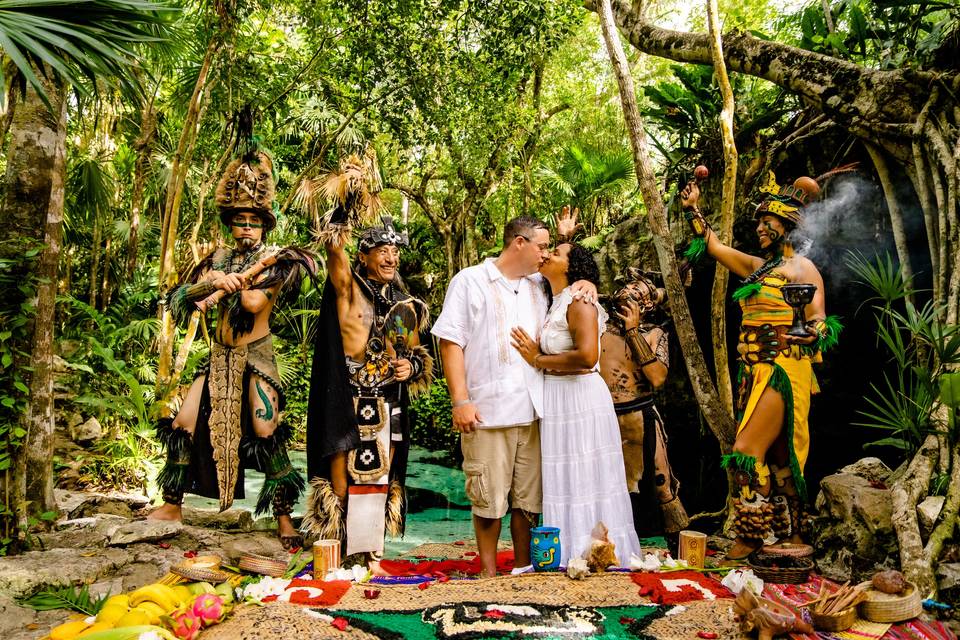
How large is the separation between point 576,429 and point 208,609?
196cm

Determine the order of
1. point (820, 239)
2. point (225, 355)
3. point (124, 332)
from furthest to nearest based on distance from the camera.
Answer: point (124, 332)
point (820, 239)
point (225, 355)

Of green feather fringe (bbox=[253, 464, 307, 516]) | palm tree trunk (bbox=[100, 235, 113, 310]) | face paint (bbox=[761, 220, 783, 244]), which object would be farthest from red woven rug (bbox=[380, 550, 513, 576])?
palm tree trunk (bbox=[100, 235, 113, 310])

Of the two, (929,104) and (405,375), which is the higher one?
(929,104)

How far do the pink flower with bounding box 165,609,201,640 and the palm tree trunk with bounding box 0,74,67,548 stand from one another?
1886 millimetres

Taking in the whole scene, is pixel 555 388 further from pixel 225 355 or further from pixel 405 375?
pixel 225 355

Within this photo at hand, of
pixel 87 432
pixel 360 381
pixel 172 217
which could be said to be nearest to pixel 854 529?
pixel 360 381

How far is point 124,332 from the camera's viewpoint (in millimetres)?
8289

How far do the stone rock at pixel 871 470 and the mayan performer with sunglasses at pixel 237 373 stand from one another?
3642 millimetres

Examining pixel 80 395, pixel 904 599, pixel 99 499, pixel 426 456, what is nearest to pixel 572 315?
pixel 904 599

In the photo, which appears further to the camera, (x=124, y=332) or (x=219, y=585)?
(x=124, y=332)

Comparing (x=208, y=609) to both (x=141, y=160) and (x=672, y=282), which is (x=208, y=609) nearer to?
(x=672, y=282)

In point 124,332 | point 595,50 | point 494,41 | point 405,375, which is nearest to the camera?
point 405,375

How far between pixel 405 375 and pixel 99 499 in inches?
116

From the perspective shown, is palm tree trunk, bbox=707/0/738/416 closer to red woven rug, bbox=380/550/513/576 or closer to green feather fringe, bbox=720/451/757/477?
green feather fringe, bbox=720/451/757/477
